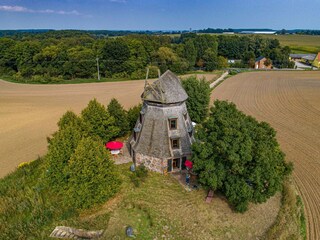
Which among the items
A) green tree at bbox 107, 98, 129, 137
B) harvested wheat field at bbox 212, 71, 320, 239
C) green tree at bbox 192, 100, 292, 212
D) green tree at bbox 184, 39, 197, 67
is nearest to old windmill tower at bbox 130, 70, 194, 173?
green tree at bbox 192, 100, 292, 212

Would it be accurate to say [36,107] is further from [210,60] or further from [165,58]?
[210,60]

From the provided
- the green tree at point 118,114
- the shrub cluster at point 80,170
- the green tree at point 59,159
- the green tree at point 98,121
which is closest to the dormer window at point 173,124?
the shrub cluster at point 80,170

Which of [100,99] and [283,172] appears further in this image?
[100,99]

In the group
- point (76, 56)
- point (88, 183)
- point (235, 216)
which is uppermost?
point (76, 56)

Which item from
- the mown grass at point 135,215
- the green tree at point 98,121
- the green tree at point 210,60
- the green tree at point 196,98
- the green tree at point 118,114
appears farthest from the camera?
the green tree at point 210,60

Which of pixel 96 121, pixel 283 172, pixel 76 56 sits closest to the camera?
pixel 283 172

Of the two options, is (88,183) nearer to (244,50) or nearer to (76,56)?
(76,56)

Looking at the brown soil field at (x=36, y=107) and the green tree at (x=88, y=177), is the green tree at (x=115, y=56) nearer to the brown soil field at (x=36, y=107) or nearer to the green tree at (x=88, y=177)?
the brown soil field at (x=36, y=107)

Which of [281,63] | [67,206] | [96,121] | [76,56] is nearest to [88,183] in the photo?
[67,206]
